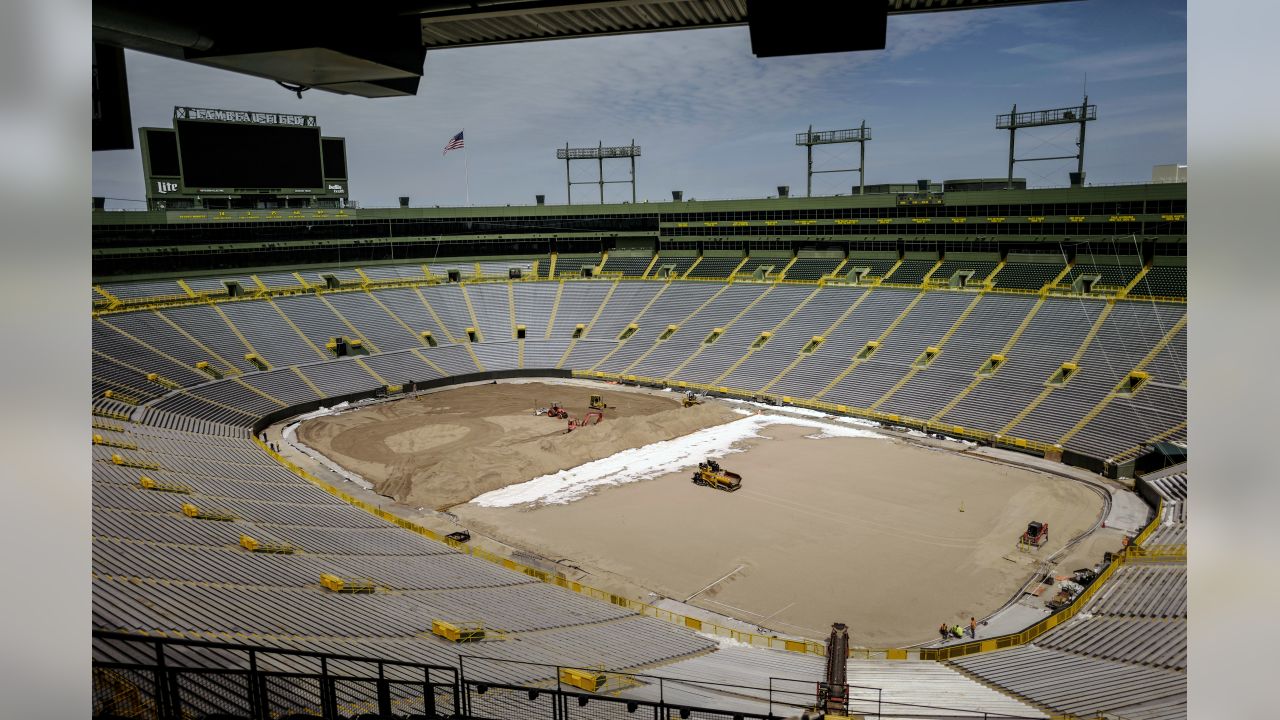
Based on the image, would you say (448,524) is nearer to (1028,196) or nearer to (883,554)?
(883,554)

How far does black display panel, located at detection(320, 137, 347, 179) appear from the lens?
5222 cm

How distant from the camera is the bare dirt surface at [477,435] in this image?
2930cm

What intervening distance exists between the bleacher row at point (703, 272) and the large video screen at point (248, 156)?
6.32 metres

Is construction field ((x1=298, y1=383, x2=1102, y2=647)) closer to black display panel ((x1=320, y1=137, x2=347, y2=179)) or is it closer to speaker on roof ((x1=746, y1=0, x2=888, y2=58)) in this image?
speaker on roof ((x1=746, y1=0, x2=888, y2=58))

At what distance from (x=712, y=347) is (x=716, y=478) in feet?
64.3

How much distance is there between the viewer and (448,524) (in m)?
25.7

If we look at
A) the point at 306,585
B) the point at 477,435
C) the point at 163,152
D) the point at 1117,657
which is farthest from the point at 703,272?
the point at 1117,657

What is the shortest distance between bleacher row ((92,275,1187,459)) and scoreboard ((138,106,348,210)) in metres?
6.77

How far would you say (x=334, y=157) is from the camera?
5262 centimetres

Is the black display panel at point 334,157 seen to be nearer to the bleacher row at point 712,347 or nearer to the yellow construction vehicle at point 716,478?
the bleacher row at point 712,347

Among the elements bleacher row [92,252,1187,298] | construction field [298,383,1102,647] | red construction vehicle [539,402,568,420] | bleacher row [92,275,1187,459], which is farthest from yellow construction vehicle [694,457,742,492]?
bleacher row [92,252,1187,298]

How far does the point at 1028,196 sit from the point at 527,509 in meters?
34.5

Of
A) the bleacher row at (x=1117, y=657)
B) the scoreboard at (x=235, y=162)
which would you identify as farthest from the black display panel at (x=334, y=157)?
the bleacher row at (x=1117, y=657)
